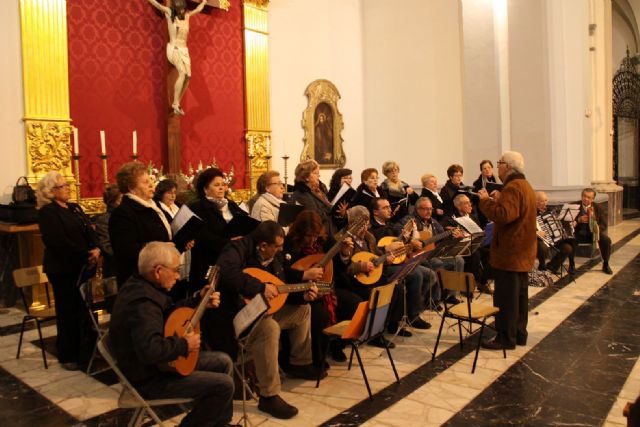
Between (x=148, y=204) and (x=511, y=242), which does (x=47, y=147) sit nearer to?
(x=148, y=204)

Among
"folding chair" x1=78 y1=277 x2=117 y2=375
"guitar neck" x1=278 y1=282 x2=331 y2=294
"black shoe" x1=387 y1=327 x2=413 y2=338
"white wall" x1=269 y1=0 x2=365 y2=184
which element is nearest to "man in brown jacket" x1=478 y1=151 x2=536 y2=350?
"black shoe" x1=387 y1=327 x2=413 y2=338

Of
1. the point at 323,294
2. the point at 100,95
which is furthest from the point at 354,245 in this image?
the point at 100,95

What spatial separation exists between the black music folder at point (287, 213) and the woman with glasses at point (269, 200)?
182 millimetres

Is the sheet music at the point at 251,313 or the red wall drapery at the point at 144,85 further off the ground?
the red wall drapery at the point at 144,85

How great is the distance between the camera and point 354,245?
4922mm

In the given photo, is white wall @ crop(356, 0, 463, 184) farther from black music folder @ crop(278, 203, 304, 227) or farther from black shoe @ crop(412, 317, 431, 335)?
black music folder @ crop(278, 203, 304, 227)

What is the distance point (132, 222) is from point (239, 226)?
31.8 inches

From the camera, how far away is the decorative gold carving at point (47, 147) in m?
7.05

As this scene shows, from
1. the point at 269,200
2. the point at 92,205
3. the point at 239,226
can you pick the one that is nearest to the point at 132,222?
the point at 239,226

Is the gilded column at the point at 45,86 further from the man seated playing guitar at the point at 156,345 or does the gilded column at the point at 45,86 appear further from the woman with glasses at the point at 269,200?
the man seated playing guitar at the point at 156,345

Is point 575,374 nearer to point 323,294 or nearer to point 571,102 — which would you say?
point 323,294

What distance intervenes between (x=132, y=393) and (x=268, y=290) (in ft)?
3.84

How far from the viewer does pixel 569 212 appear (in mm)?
9008

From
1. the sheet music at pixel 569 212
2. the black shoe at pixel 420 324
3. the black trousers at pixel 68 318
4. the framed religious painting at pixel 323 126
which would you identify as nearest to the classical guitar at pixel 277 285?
the black trousers at pixel 68 318
